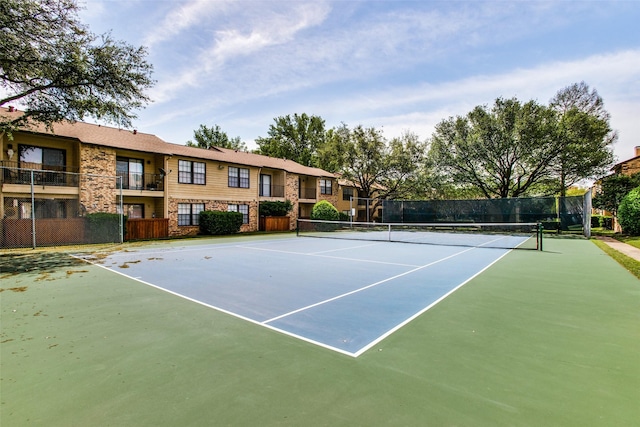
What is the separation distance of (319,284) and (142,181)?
1780 centimetres

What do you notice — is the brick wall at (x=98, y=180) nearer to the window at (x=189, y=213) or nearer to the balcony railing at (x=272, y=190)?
the window at (x=189, y=213)

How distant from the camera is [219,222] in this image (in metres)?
22.3

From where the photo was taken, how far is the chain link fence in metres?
14.2

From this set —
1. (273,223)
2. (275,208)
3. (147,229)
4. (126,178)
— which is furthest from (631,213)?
(126,178)

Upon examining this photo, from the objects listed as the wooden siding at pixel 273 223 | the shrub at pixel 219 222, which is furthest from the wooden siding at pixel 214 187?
the wooden siding at pixel 273 223

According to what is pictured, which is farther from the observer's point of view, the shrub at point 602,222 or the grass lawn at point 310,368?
the shrub at point 602,222

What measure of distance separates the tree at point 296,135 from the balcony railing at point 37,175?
34.5m

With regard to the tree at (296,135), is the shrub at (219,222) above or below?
below

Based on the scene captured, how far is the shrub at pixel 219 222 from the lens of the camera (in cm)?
2195

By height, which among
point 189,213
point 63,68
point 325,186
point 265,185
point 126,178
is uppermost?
point 63,68

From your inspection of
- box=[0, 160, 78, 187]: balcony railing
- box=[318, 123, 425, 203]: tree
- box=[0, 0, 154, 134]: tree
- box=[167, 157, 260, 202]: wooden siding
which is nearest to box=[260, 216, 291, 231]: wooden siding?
box=[167, 157, 260, 202]: wooden siding

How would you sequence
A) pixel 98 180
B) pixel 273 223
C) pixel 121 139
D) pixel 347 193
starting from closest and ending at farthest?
1. pixel 98 180
2. pixel 121 139
3. pixel 273 223
4. pixel 347 193

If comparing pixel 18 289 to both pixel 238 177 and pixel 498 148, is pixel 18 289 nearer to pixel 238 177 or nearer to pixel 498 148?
pixel 238 177

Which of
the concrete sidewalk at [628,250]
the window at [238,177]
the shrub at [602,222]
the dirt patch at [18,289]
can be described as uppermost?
the window at [238,177]
